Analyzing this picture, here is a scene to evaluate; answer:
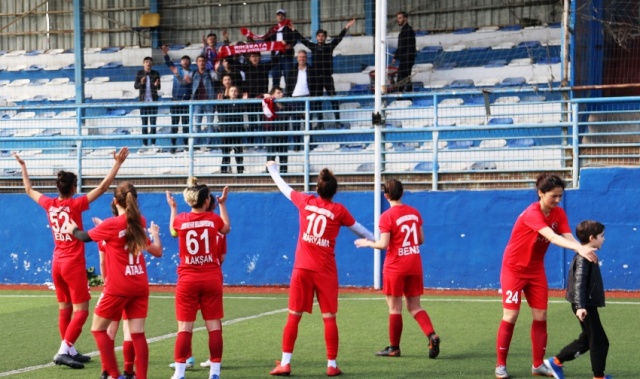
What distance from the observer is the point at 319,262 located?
32.1 feet

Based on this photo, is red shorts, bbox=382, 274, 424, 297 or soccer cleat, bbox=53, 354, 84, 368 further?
red shorts, bbox=382, 274, 424, 297

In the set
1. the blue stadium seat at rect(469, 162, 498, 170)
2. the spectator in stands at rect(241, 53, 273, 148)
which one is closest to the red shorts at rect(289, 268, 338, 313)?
the blue stadium seat at rect(469, 162, 498, 170)

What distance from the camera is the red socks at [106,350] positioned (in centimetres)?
890

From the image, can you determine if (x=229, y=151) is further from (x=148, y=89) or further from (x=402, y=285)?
(x=402, y=285)

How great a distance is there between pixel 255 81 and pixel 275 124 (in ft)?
5.25

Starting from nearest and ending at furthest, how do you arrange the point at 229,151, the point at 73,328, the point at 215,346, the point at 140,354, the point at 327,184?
1. the point at 140,354
2. the point at 215,346
3. the point at 327,184
4. the point at 73,328
5. the point at 229,151

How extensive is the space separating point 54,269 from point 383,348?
3635mm

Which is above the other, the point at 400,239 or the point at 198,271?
the point at 400,239

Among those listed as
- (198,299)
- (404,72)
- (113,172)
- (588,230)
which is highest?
(404,72)

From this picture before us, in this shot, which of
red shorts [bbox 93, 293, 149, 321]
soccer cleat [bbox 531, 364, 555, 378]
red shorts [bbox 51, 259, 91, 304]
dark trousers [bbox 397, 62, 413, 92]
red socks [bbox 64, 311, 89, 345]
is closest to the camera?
red shorts [bbox 93, 293, 149, 321]

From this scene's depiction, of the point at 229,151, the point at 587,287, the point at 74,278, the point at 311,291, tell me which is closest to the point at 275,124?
the point at 229,151

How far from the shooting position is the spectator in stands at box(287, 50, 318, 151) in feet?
66.0

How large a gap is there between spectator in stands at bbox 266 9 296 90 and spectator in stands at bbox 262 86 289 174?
0.54 meters

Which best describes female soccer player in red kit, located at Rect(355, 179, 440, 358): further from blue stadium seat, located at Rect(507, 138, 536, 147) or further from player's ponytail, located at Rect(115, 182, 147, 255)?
blue stadium seat, located at Rect(507, 138, 536, 147)
